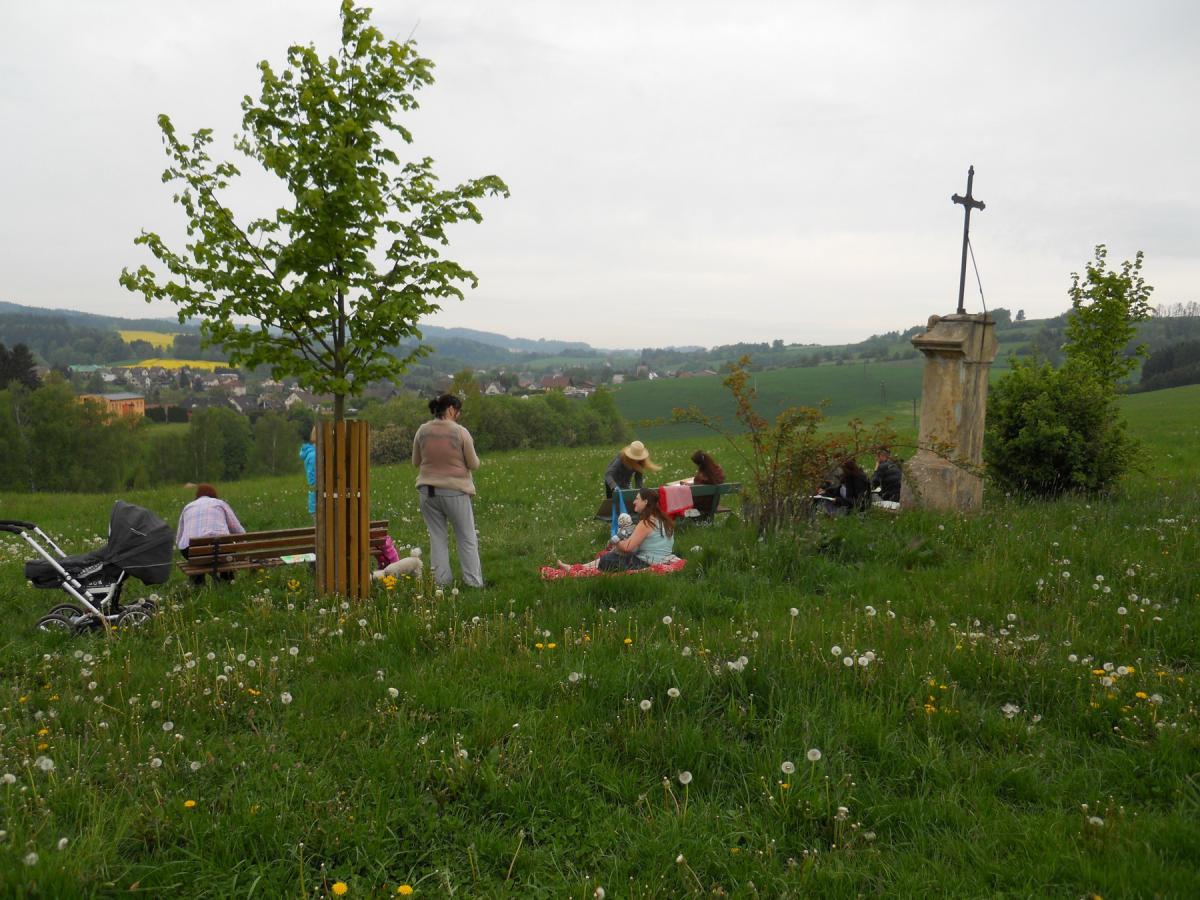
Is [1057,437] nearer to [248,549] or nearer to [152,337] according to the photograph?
[248,549]

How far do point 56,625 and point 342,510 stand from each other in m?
2.38

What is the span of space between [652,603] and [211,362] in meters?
160

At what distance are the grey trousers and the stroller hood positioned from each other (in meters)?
2.27

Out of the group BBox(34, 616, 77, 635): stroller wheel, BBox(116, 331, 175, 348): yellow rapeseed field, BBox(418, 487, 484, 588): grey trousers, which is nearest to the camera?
BBox(34, 616, 77, 635): stroller wheel

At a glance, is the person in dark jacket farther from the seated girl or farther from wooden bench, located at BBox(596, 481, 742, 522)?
the seated girl

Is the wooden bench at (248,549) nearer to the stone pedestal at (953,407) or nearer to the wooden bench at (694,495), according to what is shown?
the wooden bench at (694,495)

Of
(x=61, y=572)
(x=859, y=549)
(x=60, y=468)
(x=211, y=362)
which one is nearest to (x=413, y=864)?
(x=61, y=572)

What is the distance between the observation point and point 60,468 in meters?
50.2

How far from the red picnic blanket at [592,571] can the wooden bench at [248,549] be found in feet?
6.28

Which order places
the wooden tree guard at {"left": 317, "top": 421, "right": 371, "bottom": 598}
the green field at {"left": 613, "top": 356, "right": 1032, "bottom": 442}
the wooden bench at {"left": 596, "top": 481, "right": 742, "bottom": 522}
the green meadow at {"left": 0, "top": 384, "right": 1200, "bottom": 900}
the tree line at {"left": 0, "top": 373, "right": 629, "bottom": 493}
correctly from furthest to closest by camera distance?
the green field at {"left": 613, "top": 356, "right": 1032, "bottom": 442}, the tree line at {"left": 0, "top": 373, "right": 629, "bottom": 493}, the wooden bench at {"left": 596, "top": 481, "right": 742, "bottom": 522}, the wooden tree guard at {"left": 317, "top": 421, "right": 371, "bottom": 598}, the green meadow at {"left": 0, "top": 384, "right": 1200, "bottom": 900}

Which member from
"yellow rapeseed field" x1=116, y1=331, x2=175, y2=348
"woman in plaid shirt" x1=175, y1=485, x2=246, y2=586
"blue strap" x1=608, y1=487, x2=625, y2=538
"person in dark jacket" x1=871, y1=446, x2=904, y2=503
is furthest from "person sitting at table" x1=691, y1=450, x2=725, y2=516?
"yellow rapeseed field" x1=116, y1=331, x2=175, y2=348

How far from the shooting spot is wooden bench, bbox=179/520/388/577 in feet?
25.2

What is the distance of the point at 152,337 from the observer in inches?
6590

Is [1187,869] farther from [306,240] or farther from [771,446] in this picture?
[306,240]
